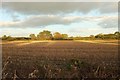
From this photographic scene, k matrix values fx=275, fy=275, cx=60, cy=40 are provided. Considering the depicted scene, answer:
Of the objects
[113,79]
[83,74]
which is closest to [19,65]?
[83,74]

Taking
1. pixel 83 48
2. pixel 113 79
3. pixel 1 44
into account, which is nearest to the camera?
pixel 113 79

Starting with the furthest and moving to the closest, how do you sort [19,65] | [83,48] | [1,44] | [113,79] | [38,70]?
[1,44]
[83,48]
[19,65]
[38,70]
[113,79]

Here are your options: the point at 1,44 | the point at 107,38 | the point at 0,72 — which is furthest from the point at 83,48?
the point at 0,72

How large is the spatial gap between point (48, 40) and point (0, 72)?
6.67 metres

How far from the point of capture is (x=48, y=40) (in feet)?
51.3

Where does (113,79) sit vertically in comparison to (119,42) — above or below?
below

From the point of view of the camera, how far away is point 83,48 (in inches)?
611

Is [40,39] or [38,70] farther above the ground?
[40,39]

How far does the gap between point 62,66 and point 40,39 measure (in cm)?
600

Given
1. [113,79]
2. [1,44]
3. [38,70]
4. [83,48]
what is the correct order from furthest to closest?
[1,44] < [83,48] < [38,70] < [113,79]

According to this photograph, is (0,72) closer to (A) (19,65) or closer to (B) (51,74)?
(A) (19,65)

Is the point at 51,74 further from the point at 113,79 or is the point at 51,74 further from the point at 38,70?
the point at 113,79

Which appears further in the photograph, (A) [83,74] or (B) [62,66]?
(B) [62,66]

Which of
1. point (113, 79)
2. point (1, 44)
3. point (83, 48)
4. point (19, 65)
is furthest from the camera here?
point (1, 44)
